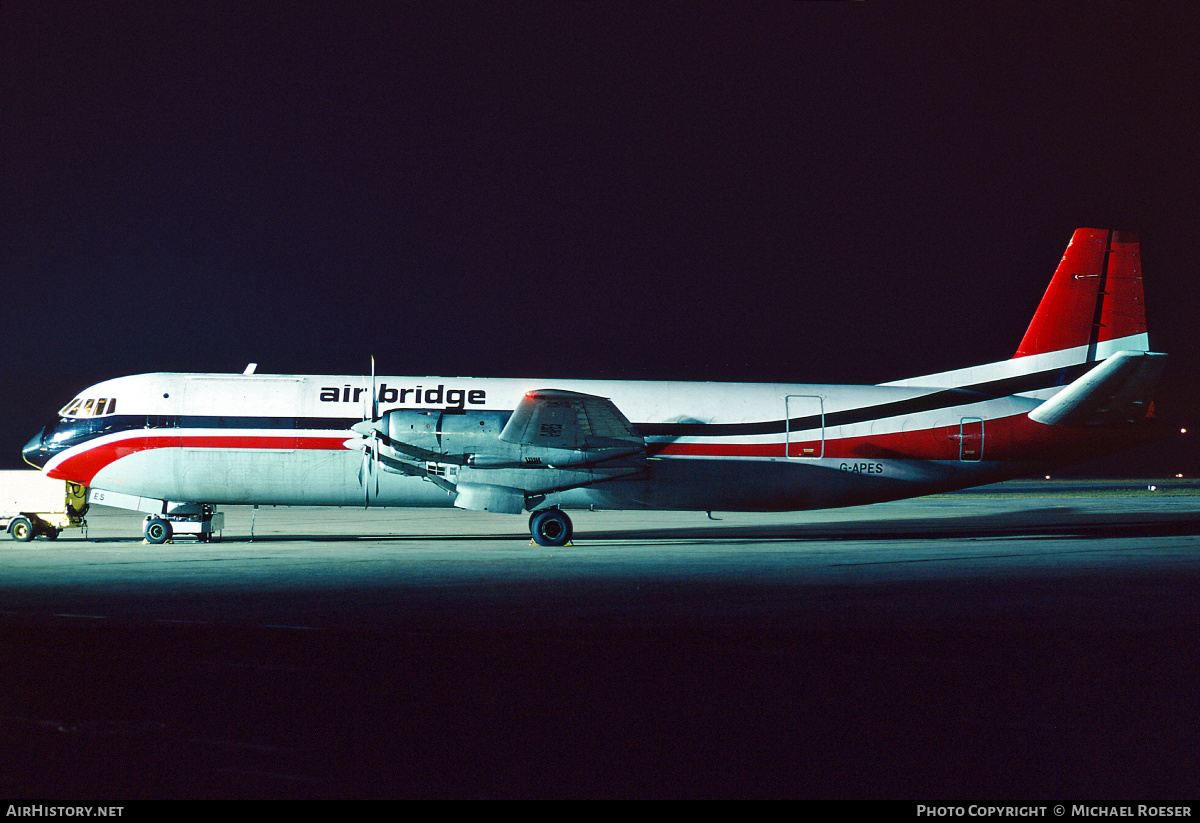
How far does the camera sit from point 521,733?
761cm

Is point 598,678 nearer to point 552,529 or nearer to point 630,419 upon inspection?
point 552,529

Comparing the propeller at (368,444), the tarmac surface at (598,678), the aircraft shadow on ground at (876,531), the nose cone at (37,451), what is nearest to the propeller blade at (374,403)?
the propeller at (368,444)

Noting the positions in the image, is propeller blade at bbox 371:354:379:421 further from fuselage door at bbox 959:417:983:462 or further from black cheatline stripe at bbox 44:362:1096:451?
fuselage door at bbox 959:417:983:462

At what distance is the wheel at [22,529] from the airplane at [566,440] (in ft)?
4.80

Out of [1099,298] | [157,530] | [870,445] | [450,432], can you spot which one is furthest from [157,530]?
[1099,298]

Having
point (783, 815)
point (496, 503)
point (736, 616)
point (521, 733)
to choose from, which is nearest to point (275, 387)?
point (496, 503)

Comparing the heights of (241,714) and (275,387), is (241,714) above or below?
below

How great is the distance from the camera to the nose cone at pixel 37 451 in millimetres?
26672

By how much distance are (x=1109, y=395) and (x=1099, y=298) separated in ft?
12.1

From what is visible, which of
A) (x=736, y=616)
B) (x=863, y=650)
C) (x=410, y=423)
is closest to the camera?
(x=863, y=650)

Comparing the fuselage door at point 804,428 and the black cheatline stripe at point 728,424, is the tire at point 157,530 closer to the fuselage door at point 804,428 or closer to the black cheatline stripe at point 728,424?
the black cheatline stripe at point 728,424

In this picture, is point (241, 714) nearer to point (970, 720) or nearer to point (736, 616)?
point (970, 720)

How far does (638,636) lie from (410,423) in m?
13.6

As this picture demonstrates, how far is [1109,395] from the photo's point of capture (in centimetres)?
2611
